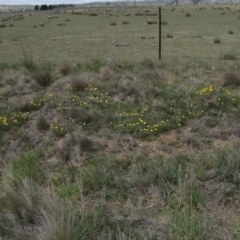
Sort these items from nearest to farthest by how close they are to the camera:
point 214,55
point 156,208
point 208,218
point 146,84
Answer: point 208,218
point 156,208
point 146,84
point 214,55

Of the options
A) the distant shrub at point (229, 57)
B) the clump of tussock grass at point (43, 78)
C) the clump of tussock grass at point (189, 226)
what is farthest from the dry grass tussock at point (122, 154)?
the distant shrub at point (229, 57)

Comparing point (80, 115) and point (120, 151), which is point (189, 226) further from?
point (80, 115)

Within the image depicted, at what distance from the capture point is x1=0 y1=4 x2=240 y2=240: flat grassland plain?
362 cm

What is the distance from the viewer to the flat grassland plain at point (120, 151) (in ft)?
11.9

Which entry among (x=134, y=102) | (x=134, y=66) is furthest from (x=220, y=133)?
(x=134, y=66)

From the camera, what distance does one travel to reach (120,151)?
577 centimetres

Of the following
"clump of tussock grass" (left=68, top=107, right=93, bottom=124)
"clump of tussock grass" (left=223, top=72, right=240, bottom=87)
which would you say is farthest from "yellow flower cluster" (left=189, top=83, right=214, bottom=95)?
"clump of tussock grass" (left=68, top=107, right=93, bottom=124)

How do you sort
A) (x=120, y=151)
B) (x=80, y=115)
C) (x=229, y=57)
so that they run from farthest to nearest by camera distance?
(x=229, y=57), (x=80, y=115), (x=120, y=151)

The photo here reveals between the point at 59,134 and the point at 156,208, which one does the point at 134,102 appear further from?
the point at 156,208

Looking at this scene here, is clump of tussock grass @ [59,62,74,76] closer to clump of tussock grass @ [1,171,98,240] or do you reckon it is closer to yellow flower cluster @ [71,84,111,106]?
yellow flower cluster @ [71,84,111,106]

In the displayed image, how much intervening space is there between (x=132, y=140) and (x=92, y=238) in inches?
110

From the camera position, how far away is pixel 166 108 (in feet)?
23.2

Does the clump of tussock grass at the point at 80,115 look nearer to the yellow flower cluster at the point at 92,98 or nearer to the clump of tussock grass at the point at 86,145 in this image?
the yellow flower cluster at the point at 92,98

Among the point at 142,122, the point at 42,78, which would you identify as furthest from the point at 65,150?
the point at 42,78
